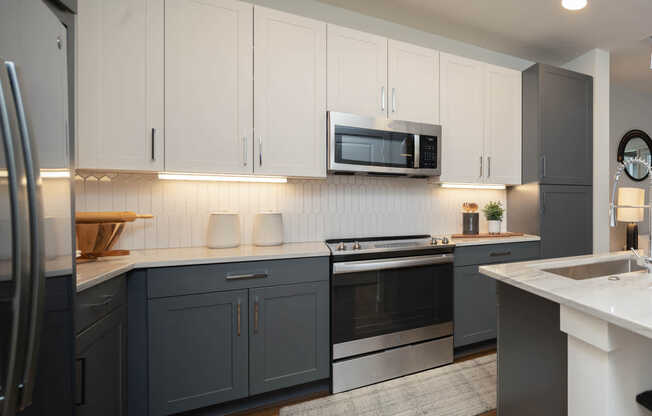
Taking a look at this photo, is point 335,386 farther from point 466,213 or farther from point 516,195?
point 516,195

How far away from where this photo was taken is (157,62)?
165cm

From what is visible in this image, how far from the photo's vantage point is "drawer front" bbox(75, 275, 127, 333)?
3.36ft

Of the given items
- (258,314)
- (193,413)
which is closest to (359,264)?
(258,314)

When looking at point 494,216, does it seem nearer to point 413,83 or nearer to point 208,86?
point 413,83

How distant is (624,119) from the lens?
12.8ft

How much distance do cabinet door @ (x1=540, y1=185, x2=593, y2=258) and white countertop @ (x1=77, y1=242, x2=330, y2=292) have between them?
7.08 feet

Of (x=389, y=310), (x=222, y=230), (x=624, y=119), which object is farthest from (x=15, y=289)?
(x=624, y=119)

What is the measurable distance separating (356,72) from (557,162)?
6.86ft

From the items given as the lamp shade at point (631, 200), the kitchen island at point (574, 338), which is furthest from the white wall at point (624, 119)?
the kitchen island at point (574, 338)

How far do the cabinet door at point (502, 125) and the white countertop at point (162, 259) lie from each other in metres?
1.88

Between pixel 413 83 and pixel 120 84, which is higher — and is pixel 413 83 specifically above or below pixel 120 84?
above

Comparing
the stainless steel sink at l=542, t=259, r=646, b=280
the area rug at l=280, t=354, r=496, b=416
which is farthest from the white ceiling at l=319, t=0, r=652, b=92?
the area rug at l=280, t=354, r=496, b=416

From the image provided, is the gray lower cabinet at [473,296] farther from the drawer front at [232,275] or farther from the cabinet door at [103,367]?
the cabinet door at [103,367]

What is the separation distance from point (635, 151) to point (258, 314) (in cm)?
544
